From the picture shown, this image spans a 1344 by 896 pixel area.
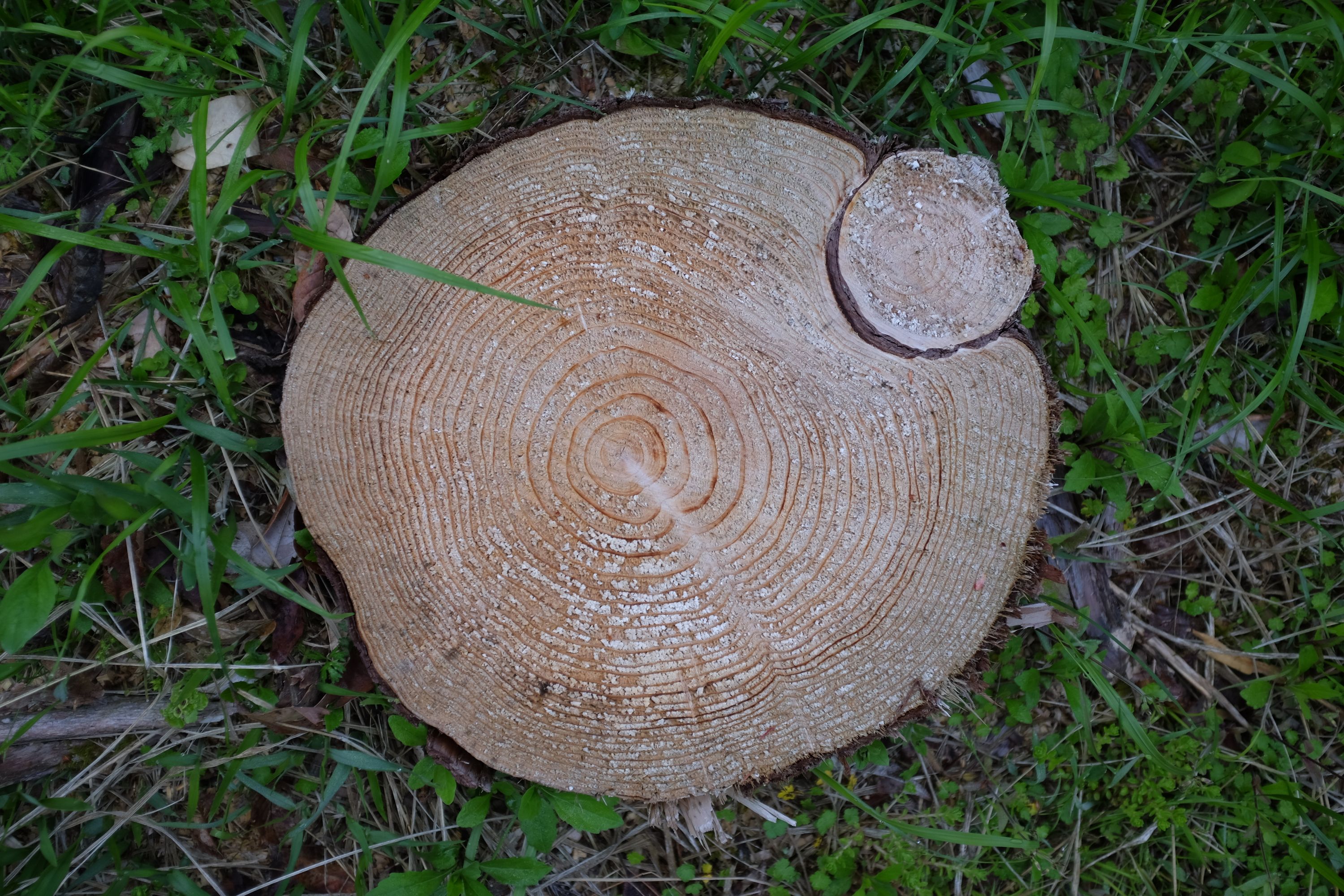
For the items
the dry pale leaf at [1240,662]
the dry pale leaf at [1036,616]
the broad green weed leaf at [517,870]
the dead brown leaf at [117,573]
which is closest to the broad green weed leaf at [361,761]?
the broad green weed leaf at [517,870]

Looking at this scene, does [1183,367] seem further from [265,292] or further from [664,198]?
[265,292]

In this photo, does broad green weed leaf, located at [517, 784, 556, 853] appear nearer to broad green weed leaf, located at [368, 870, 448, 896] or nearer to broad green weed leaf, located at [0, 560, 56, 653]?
broad green weed leaf, located at [368, 870, 448, 896]

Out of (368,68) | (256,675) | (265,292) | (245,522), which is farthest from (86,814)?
(368,68)

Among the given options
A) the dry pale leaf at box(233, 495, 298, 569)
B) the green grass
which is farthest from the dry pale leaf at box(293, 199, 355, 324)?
the dry pale leaf at box(233, 495, 298, 569)

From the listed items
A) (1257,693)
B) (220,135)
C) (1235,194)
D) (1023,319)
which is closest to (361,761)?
(220,135)

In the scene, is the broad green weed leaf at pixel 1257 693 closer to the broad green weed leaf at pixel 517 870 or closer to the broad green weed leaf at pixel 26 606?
the broad green weed leaf at pixel 517 870

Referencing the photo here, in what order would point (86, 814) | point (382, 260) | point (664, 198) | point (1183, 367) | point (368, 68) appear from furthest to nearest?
1. point (1183, 367)
2. point (86, 814)
3. point (368, 68)
4. point (664, 198)
5. point (382, 260)

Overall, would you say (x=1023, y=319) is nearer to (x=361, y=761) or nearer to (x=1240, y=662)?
(x=1240, y=662)
